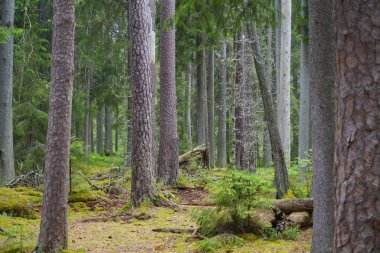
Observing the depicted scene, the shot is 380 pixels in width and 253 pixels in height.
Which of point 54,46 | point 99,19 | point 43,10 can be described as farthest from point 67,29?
point 43,10

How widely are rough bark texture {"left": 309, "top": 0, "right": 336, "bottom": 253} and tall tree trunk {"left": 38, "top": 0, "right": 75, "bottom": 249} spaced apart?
10.6 ft

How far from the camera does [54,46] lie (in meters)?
5.64

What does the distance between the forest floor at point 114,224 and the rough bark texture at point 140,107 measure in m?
0.58

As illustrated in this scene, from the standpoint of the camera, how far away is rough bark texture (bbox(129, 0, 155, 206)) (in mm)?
9328

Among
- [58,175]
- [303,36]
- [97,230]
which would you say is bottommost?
[97,230]

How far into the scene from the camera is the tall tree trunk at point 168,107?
474 inches

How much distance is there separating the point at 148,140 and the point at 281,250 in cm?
434

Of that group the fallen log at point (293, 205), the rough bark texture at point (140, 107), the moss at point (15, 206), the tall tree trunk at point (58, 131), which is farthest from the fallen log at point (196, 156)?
Answer: the tall tree trunk at point (58, 131)

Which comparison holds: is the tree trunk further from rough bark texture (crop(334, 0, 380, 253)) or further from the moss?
rough bark texture (crop(334, 0, 380, 253))

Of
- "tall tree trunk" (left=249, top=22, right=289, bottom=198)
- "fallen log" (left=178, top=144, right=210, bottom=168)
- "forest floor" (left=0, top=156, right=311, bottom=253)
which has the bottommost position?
"forest floor" (left=0, top=156, right=311, bottom=253)

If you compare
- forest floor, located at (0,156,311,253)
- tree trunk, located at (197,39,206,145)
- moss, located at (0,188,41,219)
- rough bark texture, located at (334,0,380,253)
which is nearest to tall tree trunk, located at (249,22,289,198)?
forest floor, located at (0,156,311,253)

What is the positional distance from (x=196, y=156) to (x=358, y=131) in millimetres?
13707

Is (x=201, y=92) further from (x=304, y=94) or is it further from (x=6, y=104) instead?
(x=6, y=104)

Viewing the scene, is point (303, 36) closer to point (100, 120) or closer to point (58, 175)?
point (58, 175)
